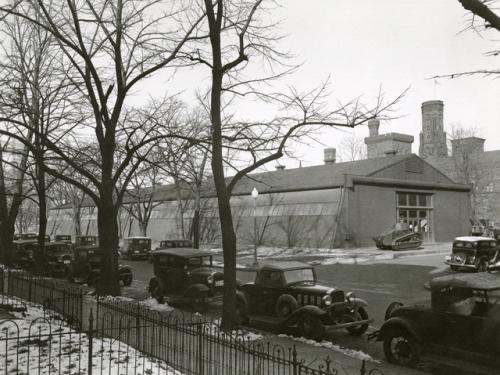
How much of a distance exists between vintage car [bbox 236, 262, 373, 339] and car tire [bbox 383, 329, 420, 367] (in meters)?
1.43

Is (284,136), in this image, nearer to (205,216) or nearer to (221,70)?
(221,70)

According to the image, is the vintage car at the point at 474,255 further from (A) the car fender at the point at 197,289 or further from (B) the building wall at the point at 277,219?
(A) the car fender at the point at 197,289

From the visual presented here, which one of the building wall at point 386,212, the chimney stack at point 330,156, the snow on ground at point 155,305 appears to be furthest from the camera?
the chimney stack at point 330,156

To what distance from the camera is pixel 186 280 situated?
1551 cm

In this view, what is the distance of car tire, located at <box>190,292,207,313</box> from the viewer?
47.3 feet

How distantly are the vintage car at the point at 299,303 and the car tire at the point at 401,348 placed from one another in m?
1.43

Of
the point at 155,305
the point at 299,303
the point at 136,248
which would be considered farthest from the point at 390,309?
the point at 136,248

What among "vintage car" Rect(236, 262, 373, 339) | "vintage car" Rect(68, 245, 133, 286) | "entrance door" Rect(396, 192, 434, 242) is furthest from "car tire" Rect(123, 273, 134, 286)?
"entrance door" Rect(396, 192, 434, 242)

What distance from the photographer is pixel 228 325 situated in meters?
11.2

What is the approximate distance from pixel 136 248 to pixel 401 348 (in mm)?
27503

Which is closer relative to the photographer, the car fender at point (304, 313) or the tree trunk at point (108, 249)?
the car fender at point (304, 313)

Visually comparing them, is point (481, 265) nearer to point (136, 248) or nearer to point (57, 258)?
point (57, 258)

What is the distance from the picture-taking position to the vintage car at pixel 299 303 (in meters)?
10.8

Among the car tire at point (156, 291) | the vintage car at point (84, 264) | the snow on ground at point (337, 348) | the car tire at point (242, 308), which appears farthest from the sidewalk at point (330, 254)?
the snow on ground at point (337, 348)
